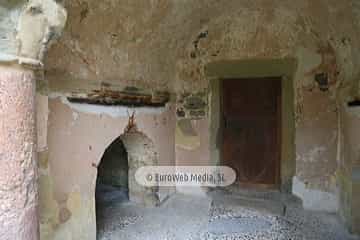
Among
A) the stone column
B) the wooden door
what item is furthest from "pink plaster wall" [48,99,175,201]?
the wooden door

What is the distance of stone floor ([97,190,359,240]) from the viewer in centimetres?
233

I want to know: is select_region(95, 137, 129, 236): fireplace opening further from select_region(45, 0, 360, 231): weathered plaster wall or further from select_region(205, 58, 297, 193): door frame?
select_region(205, 58, 297, 193): door frame

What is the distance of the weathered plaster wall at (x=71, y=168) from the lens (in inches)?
68.1

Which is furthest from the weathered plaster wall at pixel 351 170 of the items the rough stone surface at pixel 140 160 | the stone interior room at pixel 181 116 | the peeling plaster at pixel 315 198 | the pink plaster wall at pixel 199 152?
the rough stone surface at pixel 140 160

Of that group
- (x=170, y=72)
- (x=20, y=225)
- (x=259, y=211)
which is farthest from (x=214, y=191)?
(x=20, y=225)

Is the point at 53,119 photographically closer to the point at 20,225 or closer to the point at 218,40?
the point at 20,225

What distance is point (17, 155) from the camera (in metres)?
0.95

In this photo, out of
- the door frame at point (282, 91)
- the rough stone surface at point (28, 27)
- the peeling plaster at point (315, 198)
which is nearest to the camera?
the rough stone surface at point (28, 27)

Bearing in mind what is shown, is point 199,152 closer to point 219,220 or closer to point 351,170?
point 219,220

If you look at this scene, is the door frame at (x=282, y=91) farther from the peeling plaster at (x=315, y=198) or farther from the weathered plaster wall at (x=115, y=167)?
the weathered plaster wall at (x=115, y=167)

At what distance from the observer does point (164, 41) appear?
2783mm

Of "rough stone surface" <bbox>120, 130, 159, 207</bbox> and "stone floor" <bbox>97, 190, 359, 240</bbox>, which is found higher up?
"rough stone surface" <bbox>120, 130, 159, 207</bbox>

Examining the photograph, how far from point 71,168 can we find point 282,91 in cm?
219

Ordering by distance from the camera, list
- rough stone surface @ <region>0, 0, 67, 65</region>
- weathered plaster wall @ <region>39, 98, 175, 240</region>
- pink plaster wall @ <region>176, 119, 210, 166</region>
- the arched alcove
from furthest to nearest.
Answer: pink plaster wall @ <region>176, 119, 210, 166</region> < the arched alcove < weathered plaster wall @ <region>39, 98, 175, 240</region> < rough stone surface @ <region>0, 0, 67, 65</region>
